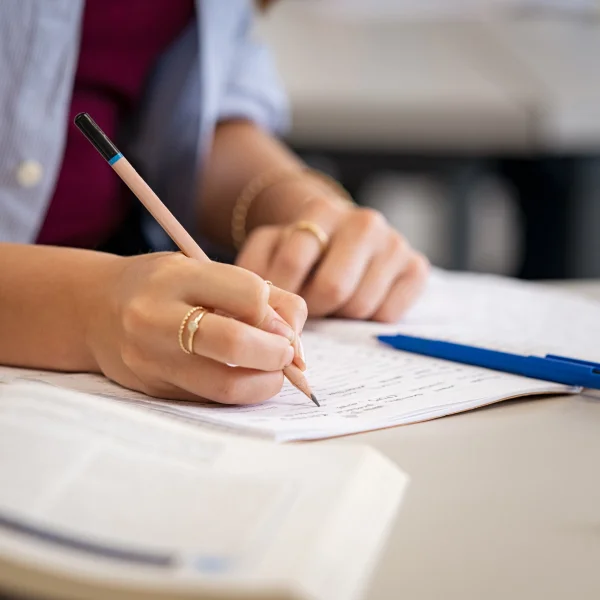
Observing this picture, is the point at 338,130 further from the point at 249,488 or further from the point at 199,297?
the point at 249,488

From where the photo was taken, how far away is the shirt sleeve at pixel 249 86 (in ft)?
2.86

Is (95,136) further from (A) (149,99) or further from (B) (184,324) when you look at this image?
(A) (149,99)

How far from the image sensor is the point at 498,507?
30 cm

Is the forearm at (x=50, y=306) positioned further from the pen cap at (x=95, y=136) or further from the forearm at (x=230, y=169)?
→ the forearm at (x=230, y=169)

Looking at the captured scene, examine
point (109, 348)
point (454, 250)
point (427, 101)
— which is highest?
point (427, 101)

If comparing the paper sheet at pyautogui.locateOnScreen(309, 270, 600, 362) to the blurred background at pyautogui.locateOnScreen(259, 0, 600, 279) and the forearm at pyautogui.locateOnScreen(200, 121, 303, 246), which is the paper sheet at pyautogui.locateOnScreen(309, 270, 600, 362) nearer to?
the forearm at pyautogui.locateOnScreen(200, 121, 303, 246)

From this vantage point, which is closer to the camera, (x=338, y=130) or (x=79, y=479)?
(x=79, y=479)

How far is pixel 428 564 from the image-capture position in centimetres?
25

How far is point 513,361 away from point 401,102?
1.19m

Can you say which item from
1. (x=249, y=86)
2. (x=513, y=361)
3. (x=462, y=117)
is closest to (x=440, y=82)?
(x=462, y=117)

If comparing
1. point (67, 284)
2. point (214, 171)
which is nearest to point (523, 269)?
point (214, 171)

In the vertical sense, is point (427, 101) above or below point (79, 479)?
above

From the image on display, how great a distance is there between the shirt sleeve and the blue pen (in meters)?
0.45

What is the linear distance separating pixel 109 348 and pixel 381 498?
0.17m
